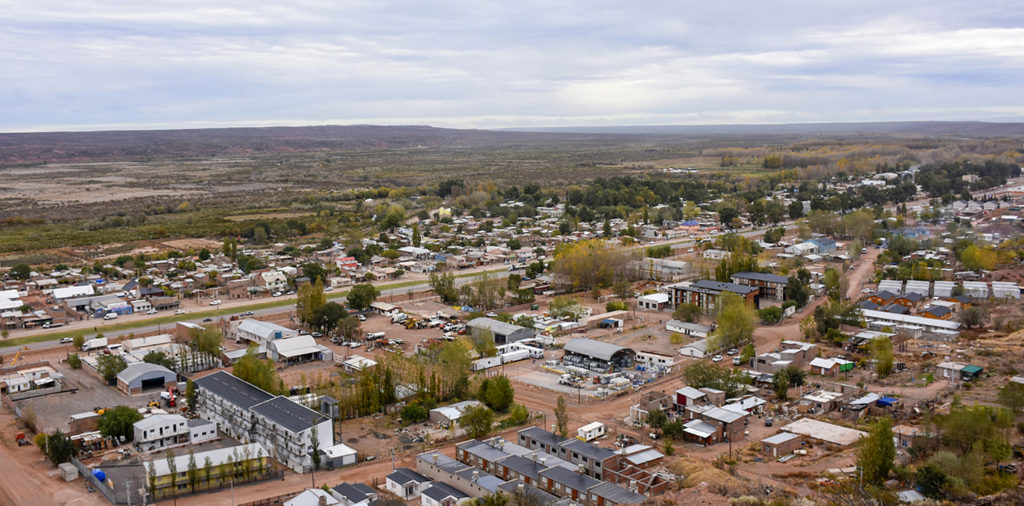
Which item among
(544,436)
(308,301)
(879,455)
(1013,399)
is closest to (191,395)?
(308,301)

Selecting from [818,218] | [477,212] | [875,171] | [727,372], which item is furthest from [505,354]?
[875,171]

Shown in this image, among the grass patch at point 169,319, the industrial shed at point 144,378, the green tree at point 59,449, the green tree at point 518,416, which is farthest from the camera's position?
the grass patch at point 169,319

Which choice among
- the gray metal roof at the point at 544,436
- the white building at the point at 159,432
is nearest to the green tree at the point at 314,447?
the white building at the point at 159,432

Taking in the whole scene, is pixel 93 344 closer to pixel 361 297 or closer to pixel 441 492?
pixel 361 297

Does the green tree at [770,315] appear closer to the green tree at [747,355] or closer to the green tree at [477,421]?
the green tree at [747,355]

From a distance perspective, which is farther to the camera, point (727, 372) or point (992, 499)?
point (727, 372)

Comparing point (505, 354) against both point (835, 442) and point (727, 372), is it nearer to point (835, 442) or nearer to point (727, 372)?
point (727, 372)

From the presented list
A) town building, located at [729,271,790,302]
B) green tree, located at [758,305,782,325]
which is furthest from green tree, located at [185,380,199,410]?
town building, located at [729,271,790,302]
